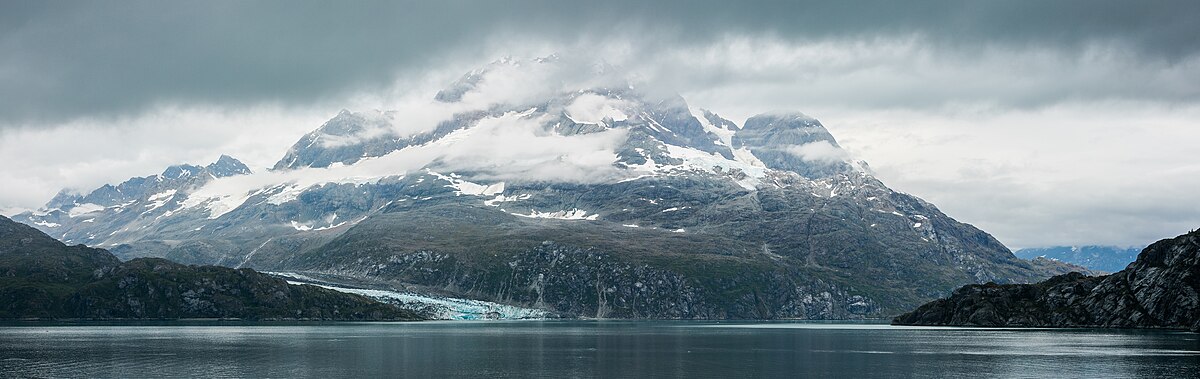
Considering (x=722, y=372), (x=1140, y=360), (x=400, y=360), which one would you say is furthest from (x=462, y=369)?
(x=1140, y=360)

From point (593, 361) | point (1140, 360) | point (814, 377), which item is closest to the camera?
point (814, 377)

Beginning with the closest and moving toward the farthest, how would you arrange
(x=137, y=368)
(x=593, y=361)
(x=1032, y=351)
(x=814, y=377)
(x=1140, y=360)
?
(x=814, y=377) → (x=137, y=368) → (x=1140, y=360) → (x=593, y=361) → (x=1032, y=351)

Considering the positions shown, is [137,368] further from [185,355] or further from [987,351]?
[987,351]

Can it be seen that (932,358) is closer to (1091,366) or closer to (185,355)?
(1091,366)

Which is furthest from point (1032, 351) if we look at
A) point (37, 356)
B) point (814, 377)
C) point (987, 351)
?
point (37, 356)

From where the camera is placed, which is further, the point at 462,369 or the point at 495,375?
the point at 462,369

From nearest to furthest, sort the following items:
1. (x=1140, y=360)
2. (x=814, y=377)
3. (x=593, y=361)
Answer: (x=814, y=377)
(x=1140, y=360)
(x=593, y=361)

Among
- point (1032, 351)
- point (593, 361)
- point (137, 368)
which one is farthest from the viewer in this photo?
point (1032, 351)

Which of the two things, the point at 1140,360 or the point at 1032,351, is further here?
the point at 1032,351

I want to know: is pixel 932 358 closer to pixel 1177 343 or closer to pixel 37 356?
pixel 1177 343
